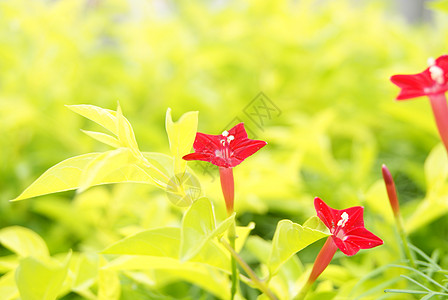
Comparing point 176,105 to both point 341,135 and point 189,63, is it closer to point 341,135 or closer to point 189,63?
point 189,63

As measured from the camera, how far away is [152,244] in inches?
10.4

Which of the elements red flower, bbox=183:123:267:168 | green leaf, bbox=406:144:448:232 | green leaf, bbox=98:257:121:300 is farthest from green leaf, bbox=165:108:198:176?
green leaf, bbox=406:144:448:232

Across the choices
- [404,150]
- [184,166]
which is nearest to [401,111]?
[404,150]

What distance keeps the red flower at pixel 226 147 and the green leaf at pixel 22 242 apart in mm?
181

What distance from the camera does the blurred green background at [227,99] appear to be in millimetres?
596

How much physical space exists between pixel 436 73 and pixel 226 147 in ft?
0.46

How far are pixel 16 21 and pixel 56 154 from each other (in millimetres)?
244

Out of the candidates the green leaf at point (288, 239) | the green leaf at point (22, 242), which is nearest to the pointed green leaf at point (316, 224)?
the green leaf at point (288, 239)

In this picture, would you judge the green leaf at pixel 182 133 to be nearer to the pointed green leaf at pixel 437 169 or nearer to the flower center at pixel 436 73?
the flower center at pixel 436 73

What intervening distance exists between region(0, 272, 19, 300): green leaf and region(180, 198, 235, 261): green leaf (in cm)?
16

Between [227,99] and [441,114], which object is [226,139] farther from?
[227,99]

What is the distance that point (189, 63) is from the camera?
0.82 metres

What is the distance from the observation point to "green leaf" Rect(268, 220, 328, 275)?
0.25 meters

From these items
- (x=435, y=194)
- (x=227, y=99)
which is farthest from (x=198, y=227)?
(x=227, y=99)
